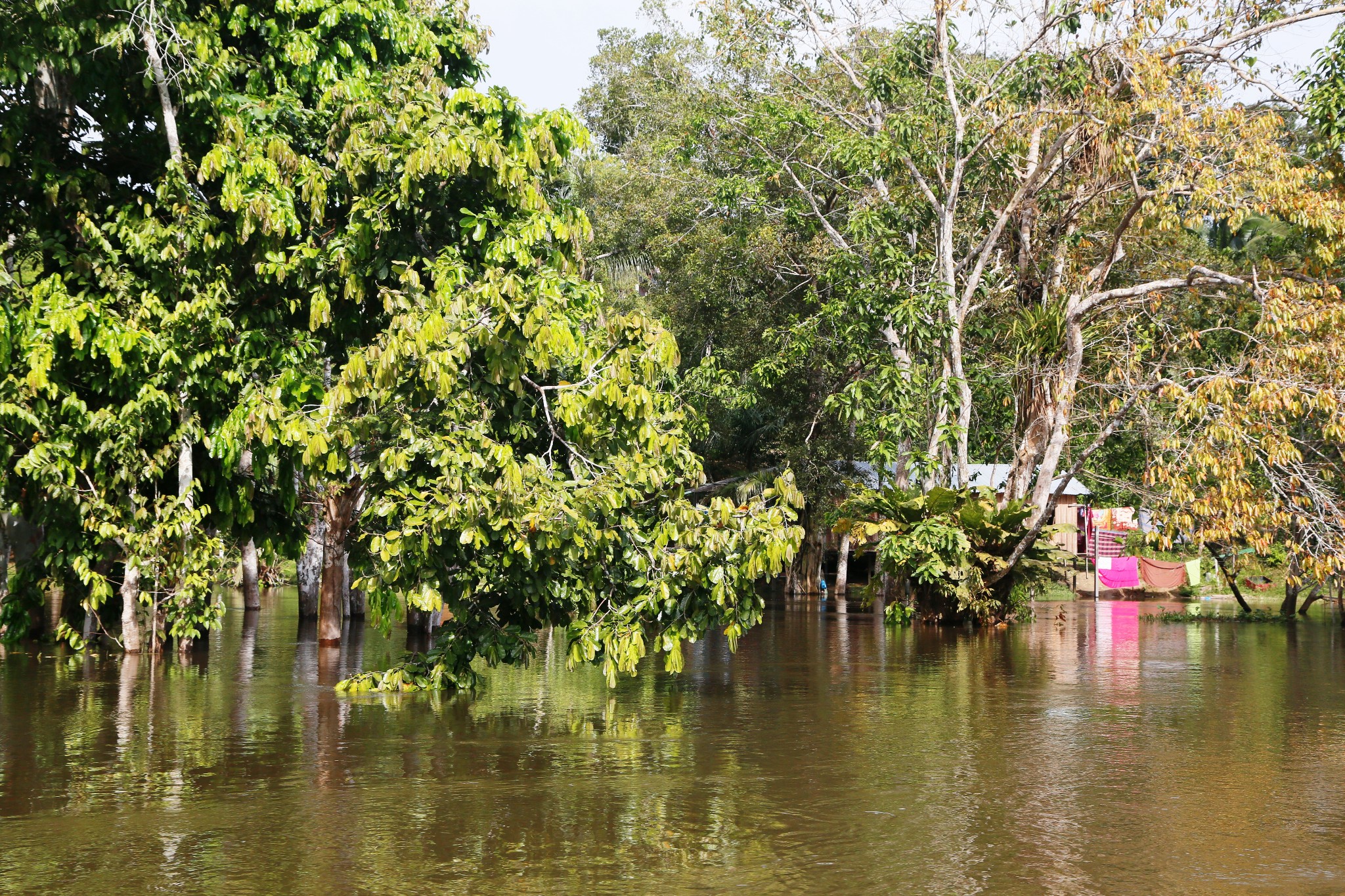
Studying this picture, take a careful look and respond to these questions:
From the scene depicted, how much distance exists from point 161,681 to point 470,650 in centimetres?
371

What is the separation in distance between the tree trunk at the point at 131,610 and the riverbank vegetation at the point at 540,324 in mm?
104

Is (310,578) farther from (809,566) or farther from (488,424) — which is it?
(809,566)

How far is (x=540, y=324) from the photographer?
12031 mm

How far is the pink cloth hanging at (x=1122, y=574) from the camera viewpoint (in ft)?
121

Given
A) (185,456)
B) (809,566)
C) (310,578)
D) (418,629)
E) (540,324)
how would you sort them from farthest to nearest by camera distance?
(809,566)
(310,578)
(418,629)
(185,456)
(540,324)

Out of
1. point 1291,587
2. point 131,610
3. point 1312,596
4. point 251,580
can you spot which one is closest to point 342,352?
point 131,610

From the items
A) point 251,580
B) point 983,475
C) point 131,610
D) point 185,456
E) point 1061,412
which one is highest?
point 1061,412

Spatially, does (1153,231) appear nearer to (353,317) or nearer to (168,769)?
(353,317)

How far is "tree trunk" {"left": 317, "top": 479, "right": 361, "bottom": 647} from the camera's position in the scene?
19188 millimetres

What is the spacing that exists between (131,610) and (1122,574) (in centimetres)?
2886

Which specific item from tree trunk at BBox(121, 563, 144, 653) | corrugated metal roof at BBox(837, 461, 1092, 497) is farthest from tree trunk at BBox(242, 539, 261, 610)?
corrugated metal roof at BBox(837, 461, 1092, 497)

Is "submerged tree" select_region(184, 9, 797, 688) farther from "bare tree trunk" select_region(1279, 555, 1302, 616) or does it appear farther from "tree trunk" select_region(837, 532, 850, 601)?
"tree trunk" select_region(837, 532, 850, 601)

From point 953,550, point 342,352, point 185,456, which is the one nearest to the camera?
point 185,456

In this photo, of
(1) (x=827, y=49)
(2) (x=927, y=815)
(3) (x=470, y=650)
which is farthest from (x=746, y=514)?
(1) (x=827, y=49)
